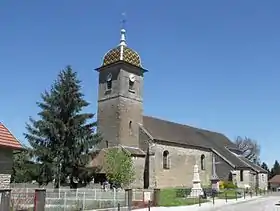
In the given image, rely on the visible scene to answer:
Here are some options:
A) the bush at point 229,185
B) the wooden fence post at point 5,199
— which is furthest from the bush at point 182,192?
the wooden fence post at point 5,199

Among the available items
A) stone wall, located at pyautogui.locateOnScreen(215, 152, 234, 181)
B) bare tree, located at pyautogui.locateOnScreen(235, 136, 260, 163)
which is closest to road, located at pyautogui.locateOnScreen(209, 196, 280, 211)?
stone wall, located at pyautogui.locateOnScreen(215, 152, 234, 181)

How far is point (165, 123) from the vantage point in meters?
52.1

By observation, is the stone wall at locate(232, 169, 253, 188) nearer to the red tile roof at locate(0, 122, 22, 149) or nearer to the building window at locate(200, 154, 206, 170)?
the building window at locate(200, 154, 206, 170)

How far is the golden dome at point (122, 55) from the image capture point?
44.3m

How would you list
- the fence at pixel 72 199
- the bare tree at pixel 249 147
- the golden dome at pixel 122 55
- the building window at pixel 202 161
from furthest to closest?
the bare tree at pixel 249 147
the building window at pixel 202 161
the golden dome at pixel 122 55
the fence at pixel 72 199

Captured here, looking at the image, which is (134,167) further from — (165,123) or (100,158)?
(165,123)

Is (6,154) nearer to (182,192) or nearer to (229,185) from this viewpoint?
(182,192)

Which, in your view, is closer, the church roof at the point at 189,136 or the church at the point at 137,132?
the church at the point at 137,132

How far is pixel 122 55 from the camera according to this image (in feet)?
145

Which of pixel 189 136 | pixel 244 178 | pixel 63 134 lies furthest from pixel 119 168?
pixel 244 178

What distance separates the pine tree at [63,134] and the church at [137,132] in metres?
5.97

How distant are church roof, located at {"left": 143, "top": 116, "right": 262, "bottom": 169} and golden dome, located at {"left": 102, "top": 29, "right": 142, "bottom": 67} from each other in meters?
7.76

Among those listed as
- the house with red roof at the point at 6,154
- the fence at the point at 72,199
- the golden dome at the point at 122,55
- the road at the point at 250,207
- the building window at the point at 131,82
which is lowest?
the road at the point at 250,207

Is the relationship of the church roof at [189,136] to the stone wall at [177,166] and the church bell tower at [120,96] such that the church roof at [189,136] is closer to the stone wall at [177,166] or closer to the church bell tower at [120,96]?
the stone wall at [177,166]
